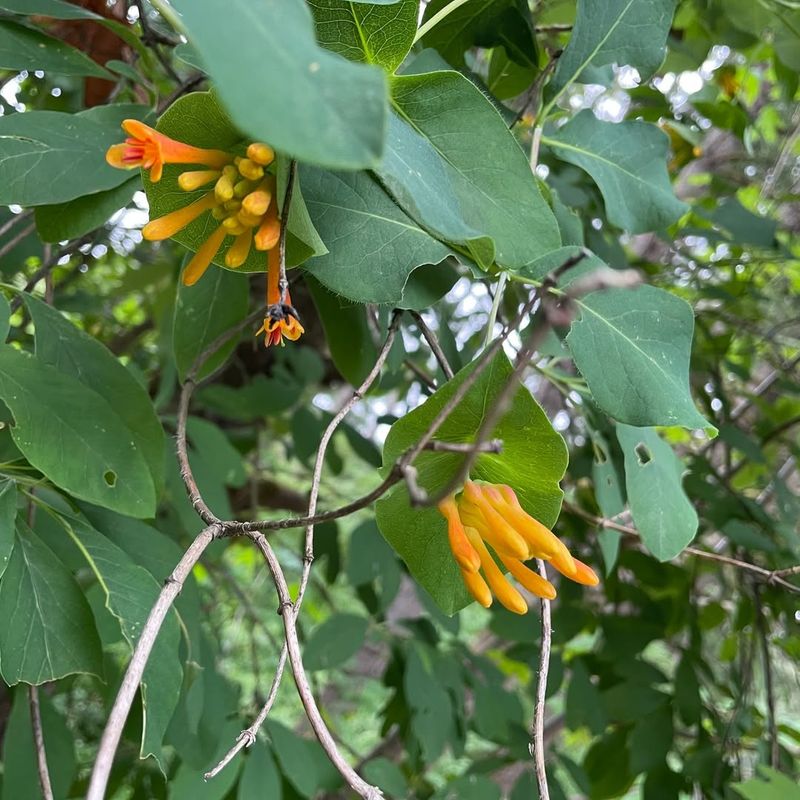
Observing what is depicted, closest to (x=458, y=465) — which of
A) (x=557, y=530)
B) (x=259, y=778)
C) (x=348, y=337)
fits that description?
(x=348, y=337)

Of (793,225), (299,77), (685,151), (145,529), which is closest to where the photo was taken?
(299,77)

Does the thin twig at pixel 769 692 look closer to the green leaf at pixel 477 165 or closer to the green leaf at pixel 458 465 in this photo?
A: the green leaf at pixel 458 465

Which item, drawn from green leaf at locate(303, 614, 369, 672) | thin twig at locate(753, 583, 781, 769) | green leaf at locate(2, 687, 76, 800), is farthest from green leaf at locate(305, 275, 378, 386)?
thin twig at locate(753, 583, 781, 769)

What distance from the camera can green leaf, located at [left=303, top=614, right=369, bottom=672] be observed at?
3.85 ft

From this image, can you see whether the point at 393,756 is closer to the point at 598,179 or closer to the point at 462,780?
the point at 462,780

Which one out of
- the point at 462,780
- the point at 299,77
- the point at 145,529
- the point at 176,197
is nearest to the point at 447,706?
the point at 462,780

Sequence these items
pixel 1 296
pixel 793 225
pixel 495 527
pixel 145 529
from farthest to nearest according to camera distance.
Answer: pixel 793 225
pixel 145 529
pixel 1 296
pixel 495 527

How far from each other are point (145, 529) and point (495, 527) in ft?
1.18

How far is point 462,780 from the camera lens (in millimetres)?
1179

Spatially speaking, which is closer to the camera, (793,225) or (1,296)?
(1,296)

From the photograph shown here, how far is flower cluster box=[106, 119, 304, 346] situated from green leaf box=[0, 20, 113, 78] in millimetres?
257

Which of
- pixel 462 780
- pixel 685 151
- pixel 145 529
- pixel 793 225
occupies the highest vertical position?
pixel 685 151

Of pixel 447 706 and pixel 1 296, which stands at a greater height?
pixel 1 296

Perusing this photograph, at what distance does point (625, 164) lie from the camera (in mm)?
678
